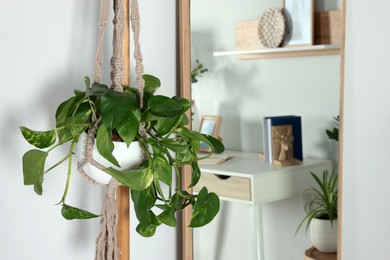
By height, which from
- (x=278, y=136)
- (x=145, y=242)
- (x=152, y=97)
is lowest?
(x=145, y=242)

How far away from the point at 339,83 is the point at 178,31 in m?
0.56

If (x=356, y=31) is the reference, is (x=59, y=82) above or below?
Answer: below

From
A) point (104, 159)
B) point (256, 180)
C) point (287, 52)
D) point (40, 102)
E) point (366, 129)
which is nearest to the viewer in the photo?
point (104, 159)

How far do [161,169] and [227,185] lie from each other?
1.70 ft

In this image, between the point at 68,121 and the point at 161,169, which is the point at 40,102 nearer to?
the point at 68,121

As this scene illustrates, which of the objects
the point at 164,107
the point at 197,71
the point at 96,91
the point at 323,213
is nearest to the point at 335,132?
the point at 323,213

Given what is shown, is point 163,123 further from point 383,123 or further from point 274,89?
point 383,123

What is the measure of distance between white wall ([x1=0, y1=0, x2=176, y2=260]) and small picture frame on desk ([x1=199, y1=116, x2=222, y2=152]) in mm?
338

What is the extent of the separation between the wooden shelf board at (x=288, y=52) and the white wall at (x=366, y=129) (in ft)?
0.26


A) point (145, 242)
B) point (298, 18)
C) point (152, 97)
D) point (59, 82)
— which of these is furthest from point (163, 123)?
point (298, 18)

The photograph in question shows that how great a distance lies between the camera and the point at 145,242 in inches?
64.2

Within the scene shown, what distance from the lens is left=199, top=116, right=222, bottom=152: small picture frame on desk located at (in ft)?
5.73

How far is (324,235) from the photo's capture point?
6.61 ft

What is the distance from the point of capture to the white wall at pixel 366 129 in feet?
6.64
